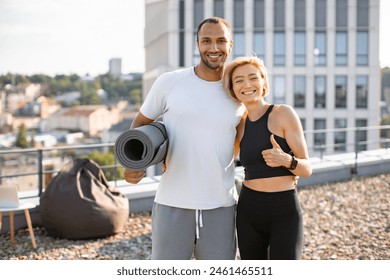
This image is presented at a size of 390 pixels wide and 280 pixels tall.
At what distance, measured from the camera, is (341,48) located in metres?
33.6

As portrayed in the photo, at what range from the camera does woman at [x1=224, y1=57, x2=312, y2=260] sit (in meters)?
2.27

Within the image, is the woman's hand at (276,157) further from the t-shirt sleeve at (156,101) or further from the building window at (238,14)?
the building window at (238,14)

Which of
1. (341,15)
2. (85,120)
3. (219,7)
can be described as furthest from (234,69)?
(85,120)

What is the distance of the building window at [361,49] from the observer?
3256 cm

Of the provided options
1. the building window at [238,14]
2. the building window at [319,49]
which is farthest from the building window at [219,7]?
the building window at [319,49]

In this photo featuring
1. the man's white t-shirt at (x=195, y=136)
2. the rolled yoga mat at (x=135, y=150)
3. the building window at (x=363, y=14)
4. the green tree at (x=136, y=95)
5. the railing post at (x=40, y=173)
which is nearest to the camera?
the rolled yoga mat at (x=135, y=150)

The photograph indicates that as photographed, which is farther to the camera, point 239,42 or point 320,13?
point 239,42

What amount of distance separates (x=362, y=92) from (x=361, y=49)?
8.82ft

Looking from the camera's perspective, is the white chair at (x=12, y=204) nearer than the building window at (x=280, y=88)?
Yes

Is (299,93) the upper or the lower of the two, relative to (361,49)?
lower

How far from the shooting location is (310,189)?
24.6 feet

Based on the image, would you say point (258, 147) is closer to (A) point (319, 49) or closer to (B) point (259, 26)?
(B) point (259, 26)

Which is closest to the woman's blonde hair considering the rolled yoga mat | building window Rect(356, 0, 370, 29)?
the rolled yoga mat
